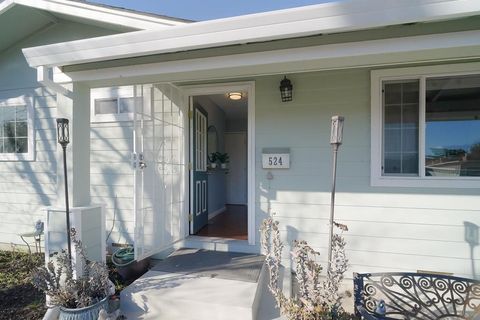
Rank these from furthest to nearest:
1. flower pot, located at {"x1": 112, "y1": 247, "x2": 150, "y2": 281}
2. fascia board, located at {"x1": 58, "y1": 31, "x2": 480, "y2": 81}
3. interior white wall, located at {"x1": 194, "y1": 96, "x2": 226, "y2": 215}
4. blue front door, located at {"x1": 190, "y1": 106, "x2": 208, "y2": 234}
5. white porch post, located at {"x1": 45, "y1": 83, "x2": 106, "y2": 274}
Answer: interior white wall, located at {"x1": 194, "y1": 96, "x2": 226, "y2": 215} < blue front door, located at {"x1": 190, "y1": 106, "x2": 208, "y2": 234} < flower pot, located at {"x1": 112, "y1": 247, "x2": 150, "y2": 281} < white porch post, located at {"x1": 45, "y1": 83, "x2": 106, "y2": 274} < fascia board, located at {"x1": 58, "y1": 31, "x2": 480, "y2": 81}

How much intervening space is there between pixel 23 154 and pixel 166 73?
3271 millimetres

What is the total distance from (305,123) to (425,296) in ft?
6.80

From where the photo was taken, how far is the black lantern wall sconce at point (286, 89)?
3.09 metres

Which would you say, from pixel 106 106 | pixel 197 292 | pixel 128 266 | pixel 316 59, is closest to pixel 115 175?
pixel 106 106

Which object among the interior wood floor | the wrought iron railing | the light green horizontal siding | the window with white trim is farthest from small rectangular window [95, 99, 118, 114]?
the wrought iron railing

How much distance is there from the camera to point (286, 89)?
10.1 ft

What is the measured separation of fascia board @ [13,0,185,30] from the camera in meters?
2.65

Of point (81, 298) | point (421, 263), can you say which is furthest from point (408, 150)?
point (81, 298)

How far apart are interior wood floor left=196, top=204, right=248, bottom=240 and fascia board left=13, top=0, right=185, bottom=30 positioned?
8.92 ft

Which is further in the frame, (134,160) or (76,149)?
(134,160)

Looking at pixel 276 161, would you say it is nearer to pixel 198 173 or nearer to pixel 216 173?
pixel 198 173

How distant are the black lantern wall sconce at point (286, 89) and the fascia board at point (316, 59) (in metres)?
0.73

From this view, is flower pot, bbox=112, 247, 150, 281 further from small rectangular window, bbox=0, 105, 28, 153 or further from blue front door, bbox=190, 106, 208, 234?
small rectangular window, bbox=0, 105, 28, 153

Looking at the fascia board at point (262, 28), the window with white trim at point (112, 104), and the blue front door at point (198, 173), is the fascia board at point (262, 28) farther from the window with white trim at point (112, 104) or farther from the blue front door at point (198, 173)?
the blue front door at point (198, 173)
